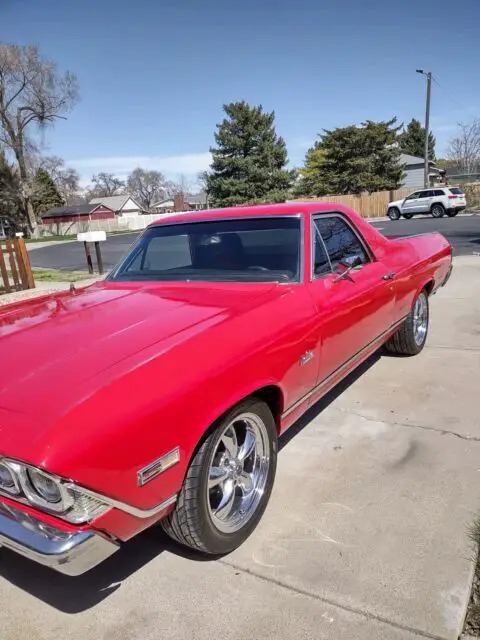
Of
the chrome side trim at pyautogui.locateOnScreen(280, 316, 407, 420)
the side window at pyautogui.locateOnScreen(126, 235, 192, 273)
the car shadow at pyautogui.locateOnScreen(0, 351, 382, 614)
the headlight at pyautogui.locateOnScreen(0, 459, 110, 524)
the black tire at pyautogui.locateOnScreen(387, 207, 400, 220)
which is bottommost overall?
the black tire at pyautogui.locateOnScreen(387, 207, 400, 220)

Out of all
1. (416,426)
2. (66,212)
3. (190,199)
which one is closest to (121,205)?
(66,212)

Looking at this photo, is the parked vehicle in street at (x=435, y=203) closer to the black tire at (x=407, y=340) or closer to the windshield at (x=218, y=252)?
the black tire at (x=407, y=340)

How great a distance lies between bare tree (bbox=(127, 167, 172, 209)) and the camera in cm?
10375

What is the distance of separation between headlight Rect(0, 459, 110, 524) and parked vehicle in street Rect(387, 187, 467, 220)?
96.3 ft

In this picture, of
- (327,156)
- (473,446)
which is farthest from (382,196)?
(473,446)

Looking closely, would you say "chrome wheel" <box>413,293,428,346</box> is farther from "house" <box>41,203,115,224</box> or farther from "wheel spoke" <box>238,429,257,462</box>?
"house" <box>41,203,115,224</box>

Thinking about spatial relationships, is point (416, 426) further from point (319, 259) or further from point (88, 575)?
point (88, 575)

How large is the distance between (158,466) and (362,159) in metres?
43.5

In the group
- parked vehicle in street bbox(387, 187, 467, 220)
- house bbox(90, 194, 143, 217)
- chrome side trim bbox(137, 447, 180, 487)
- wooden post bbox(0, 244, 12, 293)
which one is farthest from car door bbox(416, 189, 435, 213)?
house bbox(90, 194, 143, 217)

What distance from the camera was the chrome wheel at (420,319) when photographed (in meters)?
4.69

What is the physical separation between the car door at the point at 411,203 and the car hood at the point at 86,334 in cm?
2882

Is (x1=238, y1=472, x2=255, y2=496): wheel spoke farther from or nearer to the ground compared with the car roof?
Result: nearer to the ground

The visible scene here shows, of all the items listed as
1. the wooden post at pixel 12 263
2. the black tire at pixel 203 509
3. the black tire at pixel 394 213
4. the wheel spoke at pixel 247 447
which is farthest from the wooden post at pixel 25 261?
the black tire at pixel 394 213

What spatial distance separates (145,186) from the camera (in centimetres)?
10456
